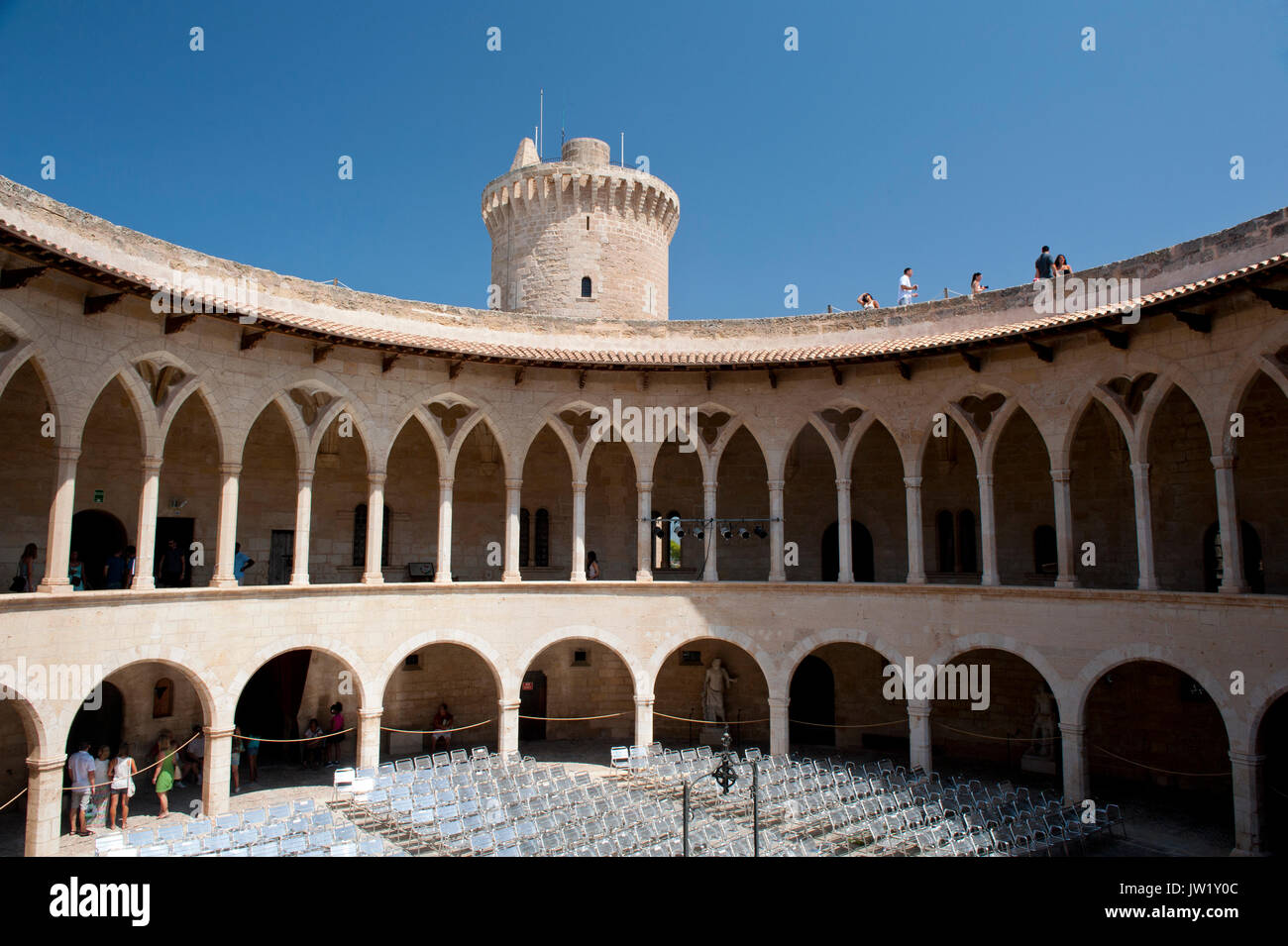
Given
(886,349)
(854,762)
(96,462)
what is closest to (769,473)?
(886,349)

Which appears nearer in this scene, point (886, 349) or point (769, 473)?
point (886, 349)

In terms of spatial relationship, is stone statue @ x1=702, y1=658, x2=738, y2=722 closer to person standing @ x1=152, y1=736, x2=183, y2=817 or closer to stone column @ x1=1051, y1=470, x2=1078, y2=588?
stone column @ x1=1051, y1=470, x2=1078, y2=588

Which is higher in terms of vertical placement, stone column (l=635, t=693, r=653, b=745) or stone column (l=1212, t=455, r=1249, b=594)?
stone column (l=1212, t=455, r=1249, b=594)

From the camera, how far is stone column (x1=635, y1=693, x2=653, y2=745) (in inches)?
784

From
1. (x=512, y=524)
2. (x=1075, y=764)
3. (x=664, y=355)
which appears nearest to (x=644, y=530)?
(x=512, y=524)

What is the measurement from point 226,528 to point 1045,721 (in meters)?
18.0

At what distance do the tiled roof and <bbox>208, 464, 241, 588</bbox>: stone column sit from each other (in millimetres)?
3019

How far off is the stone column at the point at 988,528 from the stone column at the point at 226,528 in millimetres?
15137

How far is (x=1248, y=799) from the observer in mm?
14164

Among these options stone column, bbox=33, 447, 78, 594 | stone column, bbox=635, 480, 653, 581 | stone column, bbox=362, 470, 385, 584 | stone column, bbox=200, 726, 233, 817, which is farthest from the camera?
stone column, bbox=635, 480, 653, 581

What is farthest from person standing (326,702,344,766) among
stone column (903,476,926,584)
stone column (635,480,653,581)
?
stone column (903,476,926,584)

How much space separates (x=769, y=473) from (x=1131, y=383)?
25.3 feet
